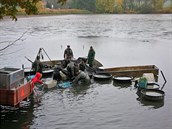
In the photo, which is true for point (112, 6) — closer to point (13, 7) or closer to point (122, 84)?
point (122, 84)

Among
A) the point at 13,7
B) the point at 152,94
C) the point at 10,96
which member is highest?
the point at 13,7

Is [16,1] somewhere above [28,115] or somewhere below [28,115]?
above

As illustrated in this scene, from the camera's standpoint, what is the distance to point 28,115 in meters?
15.8

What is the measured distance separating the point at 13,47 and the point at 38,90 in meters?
21.7

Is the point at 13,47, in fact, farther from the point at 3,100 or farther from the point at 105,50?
the point at 3,100

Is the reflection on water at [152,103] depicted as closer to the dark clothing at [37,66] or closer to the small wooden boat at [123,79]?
the small wooden boat at [123,79]

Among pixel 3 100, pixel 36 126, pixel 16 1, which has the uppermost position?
pixel 16 1

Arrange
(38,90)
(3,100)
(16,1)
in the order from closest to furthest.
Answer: (16,1) → (3,100) → (38,90)

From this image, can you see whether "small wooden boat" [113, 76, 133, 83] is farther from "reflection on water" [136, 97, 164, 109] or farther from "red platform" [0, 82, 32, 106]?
"red platform" [0, 82, 32, 106]

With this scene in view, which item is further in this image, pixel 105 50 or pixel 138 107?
pixel 105 50

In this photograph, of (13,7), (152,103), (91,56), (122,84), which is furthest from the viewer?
(91,56)

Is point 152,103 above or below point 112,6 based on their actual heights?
below

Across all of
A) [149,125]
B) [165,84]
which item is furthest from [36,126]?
[165,84]

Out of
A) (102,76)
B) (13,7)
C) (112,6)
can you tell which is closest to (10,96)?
(13,7)
